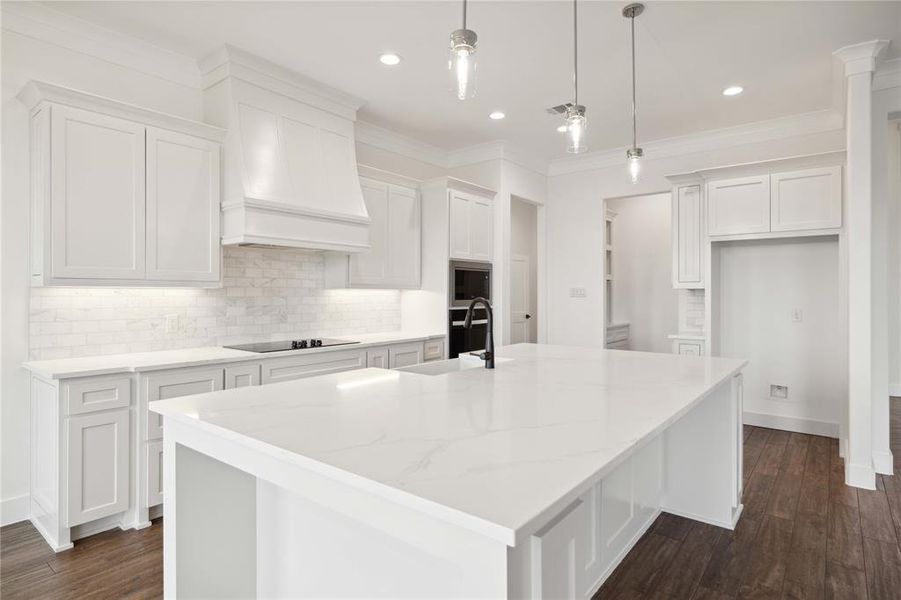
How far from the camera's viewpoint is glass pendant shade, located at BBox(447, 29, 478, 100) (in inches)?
65.2

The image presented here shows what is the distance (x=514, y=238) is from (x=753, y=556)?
17.2 ft

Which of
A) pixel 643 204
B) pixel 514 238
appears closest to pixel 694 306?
pixel 643 204

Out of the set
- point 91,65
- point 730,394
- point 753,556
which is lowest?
point 753,556

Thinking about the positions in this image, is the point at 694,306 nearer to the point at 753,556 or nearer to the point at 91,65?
the point at 753,556

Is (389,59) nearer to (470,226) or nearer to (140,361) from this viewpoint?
(470,226)

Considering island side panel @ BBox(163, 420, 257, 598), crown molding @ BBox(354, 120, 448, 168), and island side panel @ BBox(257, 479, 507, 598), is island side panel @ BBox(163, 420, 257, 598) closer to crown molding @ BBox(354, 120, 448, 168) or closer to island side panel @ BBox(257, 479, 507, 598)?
island side panel @ BBox(257, 479, 507, 598)

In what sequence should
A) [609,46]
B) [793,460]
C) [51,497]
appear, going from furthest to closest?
[793,460] → [609,46] → [51,497]

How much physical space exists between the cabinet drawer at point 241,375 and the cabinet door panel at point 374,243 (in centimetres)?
124

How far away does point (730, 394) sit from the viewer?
8.77 feet

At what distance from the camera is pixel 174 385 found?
2.94 metres

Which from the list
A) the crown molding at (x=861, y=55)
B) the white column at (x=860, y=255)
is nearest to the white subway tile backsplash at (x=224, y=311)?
the white column at (x=860, y=255)

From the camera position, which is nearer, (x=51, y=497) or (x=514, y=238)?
(x=51, y=497)

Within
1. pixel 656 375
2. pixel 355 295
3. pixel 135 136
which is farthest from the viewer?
pixel 355 295

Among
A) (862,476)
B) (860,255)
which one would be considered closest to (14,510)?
(862,476)
